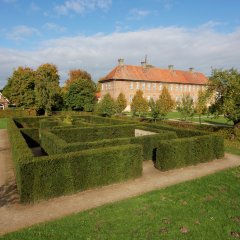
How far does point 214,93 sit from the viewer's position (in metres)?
22.5

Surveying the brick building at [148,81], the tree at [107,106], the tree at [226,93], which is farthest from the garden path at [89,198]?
the brick building at [148,81]

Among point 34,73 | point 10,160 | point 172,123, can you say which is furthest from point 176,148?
point 34,73

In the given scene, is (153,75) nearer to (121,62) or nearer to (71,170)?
(121,62)

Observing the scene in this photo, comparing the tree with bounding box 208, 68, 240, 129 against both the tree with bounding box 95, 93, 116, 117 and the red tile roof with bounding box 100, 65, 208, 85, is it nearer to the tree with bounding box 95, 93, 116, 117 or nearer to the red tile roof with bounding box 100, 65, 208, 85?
the tree with bounding box 95, 93, 116, 117

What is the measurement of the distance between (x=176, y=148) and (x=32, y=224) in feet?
26.6

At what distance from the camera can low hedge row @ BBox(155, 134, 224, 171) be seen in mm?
12242

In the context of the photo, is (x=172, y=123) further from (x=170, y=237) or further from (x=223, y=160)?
(x=170, y=237)

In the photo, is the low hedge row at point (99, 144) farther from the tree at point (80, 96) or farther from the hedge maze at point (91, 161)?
the tree at point (80, 96)

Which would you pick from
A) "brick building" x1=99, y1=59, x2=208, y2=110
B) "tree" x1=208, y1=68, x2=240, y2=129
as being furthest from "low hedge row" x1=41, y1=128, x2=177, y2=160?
"brick building" x1=99, y1=59, x2=208, y2=110

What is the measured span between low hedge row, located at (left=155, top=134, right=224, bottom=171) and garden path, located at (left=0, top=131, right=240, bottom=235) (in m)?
0.41

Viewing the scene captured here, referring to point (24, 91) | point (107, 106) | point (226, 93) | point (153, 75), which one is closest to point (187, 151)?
point (226, 93)

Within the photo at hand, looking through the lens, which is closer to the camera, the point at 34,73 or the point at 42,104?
the point at 42,104

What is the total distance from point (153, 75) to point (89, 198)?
176ft

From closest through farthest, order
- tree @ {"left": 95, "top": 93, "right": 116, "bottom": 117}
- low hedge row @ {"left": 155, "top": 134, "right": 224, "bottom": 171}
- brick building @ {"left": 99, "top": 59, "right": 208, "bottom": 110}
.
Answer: low hedge row @ {"left": 155, "top": 134, "right": 224, "bottom": 171}, tree @ {"left": 95, "top": 93, "right": 116, "bottom": 117}, brick building @ {"left": 99, "top": 59, "right": 208, "bottom": 110}
